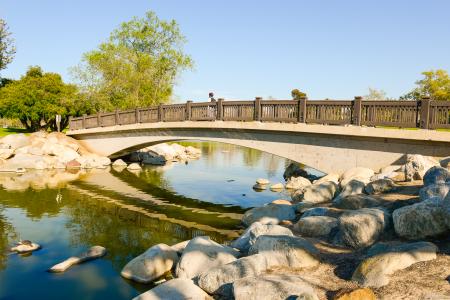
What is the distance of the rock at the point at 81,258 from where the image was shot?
8.36 m

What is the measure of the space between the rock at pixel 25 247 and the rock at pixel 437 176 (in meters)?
10.5

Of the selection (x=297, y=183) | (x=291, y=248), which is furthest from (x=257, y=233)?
(x=297, y=183)

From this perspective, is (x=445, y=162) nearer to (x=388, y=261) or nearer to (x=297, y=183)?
(x=388, y=261)

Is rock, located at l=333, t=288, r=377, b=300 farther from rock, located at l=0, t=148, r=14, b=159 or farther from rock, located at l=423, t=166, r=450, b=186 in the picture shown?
rock, located at l=0, t=148, r=14, b=159

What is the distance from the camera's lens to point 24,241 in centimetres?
979

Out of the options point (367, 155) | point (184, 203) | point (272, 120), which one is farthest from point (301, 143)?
point (184, 203)

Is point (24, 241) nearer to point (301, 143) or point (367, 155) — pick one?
point (301, 143)

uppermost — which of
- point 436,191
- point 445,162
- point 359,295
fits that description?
point 445,162

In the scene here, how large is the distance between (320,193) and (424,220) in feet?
18.8

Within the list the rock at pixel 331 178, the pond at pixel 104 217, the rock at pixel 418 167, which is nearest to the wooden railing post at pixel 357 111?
the rock at pixel 331 178

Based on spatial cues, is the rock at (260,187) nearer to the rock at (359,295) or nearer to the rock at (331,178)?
the rock at (331,178)

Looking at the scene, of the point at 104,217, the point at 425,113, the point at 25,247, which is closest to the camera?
the point at 25,247

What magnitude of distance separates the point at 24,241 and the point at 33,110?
31.0 metres

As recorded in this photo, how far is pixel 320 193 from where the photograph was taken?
1253cm
